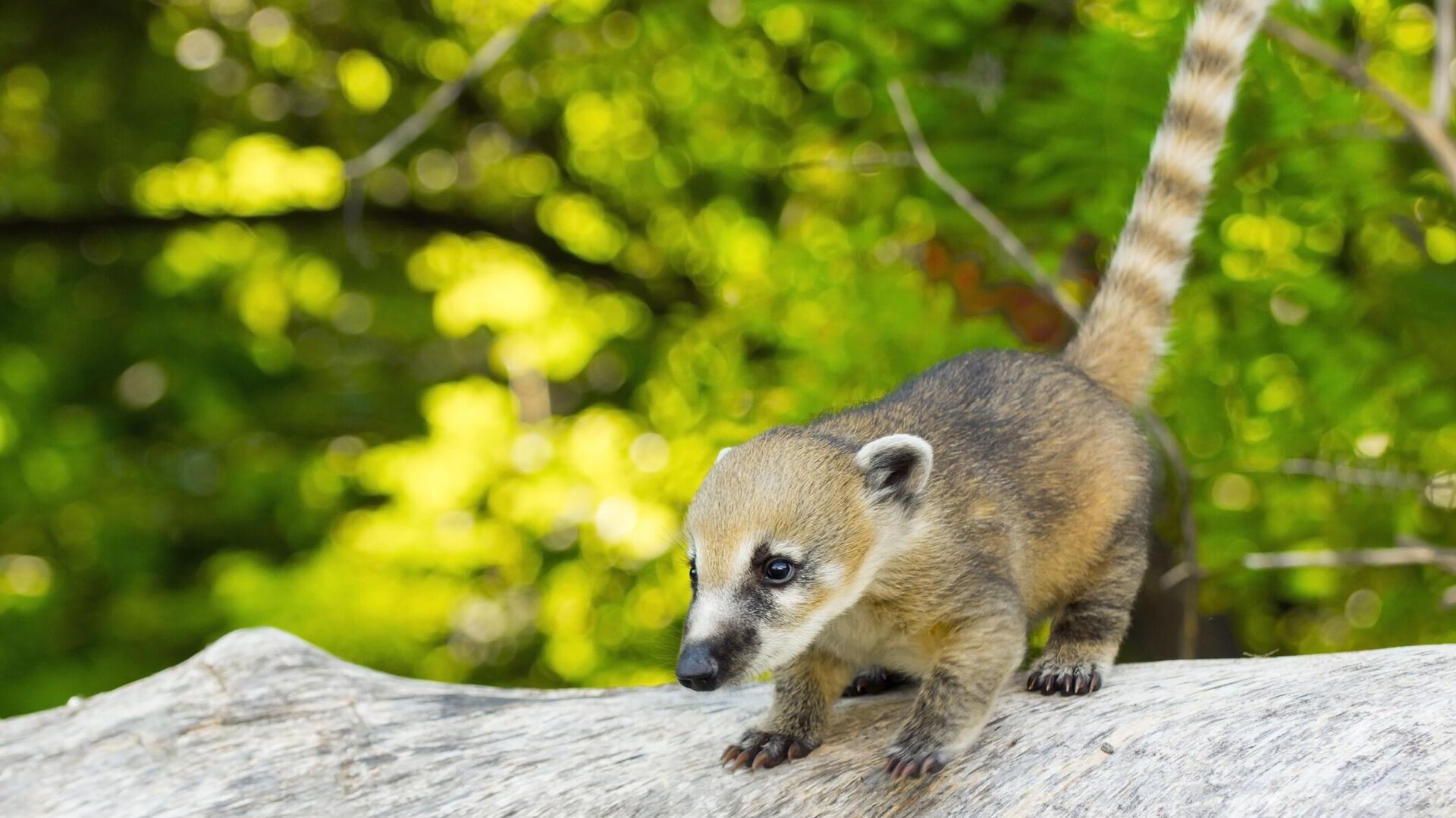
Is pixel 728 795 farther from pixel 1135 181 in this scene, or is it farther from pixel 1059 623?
pixel 1135 181

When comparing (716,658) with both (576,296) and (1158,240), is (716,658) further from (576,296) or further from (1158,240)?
(576,296)

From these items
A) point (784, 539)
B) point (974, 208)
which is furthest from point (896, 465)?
point (974, 208)

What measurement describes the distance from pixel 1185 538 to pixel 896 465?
6.69ft

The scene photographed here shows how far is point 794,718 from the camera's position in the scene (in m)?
4.08

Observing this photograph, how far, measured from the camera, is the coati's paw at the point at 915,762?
367 centimetres

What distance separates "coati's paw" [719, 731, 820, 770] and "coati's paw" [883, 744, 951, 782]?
1.30 ft

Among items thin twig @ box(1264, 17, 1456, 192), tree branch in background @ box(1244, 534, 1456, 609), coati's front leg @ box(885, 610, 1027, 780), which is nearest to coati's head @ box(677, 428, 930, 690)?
coati's front leg @ box(885, 610, 1027, 780)

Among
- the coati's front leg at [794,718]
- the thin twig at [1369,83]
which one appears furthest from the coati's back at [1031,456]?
the thin twig at [1369,83]

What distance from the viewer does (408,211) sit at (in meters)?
9.62

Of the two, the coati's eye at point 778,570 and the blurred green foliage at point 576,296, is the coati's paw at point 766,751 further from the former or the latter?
the blurred green foliage at point 576,296

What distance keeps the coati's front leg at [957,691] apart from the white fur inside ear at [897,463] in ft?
1.40

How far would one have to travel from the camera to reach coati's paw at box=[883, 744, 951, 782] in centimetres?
367

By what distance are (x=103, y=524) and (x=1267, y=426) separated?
6.95 m

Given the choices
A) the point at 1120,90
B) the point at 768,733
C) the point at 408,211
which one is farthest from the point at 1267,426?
the point at 408,211
